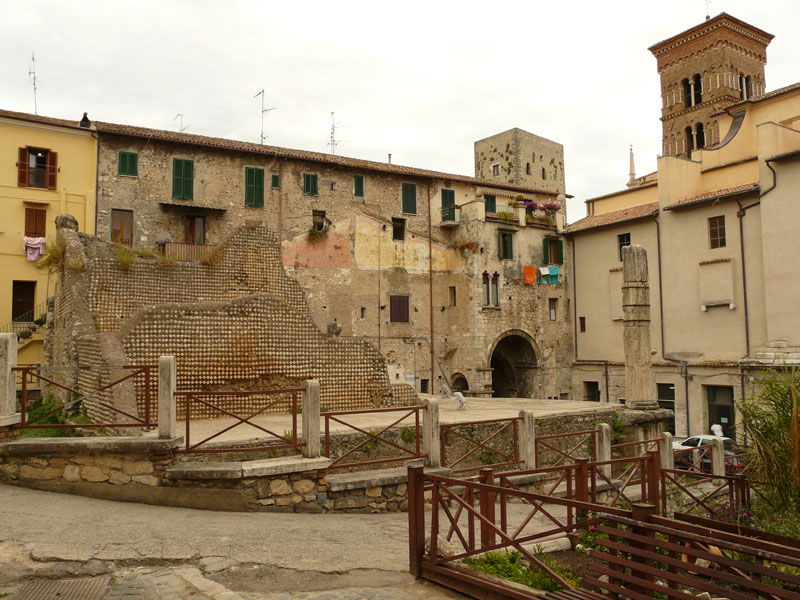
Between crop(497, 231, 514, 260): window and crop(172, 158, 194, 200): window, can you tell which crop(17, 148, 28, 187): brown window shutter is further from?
crop(497, 231, 514, 260): window

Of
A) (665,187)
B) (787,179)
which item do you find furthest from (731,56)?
(787,179)

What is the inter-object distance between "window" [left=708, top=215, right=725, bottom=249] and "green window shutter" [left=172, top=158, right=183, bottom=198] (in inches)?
882

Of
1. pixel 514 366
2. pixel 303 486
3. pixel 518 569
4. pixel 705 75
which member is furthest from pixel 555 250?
pixel 518 569

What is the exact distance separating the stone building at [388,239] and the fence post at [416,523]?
1850 cm

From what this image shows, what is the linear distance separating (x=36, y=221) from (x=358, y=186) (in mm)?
13482

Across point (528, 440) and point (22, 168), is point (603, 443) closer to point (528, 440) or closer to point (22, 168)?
point (528, 440)

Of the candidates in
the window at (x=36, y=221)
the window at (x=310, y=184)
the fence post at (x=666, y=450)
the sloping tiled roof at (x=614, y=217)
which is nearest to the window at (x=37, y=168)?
the window at (x=36, y=221)

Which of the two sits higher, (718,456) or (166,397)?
(166,397)

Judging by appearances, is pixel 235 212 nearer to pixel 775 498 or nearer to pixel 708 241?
pixel 708 241

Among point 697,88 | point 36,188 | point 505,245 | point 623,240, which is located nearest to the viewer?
point 36,188

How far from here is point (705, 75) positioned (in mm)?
46656

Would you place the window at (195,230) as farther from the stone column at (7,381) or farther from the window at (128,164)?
the stone column at (7,381)

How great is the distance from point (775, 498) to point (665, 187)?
2305 cm

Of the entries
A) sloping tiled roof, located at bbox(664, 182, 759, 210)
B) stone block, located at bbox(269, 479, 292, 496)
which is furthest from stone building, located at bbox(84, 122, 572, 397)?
stone block, located at bbox(269, 479, 292, 496)
